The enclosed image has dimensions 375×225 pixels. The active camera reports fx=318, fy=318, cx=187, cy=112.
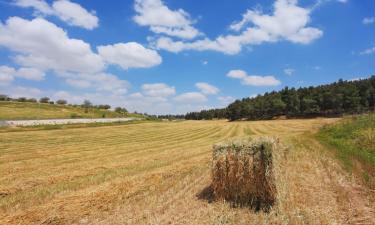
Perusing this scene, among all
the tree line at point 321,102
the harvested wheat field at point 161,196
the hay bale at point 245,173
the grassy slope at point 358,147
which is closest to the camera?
the harvested wheat field at point 161,196

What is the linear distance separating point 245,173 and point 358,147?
11575 millimetres

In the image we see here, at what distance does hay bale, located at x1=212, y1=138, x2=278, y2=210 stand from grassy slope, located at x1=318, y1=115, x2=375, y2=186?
419 centimetres

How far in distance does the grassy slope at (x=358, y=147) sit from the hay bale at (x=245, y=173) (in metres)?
4.19

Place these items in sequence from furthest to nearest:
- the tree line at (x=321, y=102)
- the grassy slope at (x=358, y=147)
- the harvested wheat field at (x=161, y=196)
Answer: the tree line at (x=321, y=102), the grassy slope at (x=358, y=147), the harvested wheat field at (x=161, y=196)

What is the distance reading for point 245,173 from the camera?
7.88 metres

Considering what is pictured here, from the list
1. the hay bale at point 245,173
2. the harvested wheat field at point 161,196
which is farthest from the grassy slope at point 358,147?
the hay bale at point 245,173

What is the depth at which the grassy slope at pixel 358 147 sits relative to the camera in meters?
12.0

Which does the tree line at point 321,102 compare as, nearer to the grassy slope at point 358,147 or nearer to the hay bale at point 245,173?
the grassy slope at point 358,147

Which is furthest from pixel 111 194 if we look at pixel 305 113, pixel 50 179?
pixel 305 113

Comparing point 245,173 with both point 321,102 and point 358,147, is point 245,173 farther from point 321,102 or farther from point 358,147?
point 321,102

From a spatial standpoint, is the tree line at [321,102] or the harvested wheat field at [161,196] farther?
the tree line at [321,102]

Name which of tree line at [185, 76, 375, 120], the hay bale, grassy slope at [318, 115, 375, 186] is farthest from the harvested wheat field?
tree line at [185, 76, 375, 120]

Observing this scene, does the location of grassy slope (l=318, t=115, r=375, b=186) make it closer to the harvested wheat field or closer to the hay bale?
the harvested wheat field

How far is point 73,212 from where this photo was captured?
7.57m
